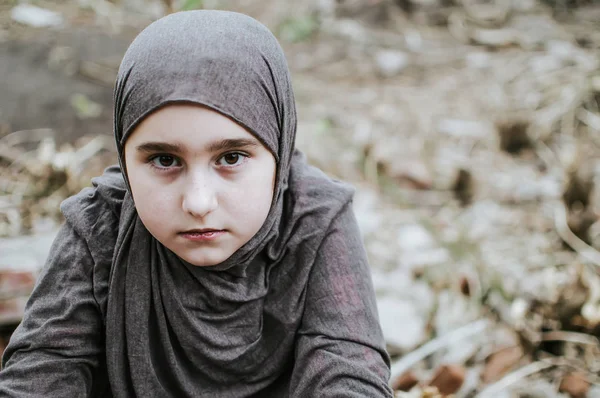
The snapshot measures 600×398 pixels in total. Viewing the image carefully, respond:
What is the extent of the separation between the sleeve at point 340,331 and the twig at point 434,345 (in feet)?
1.95

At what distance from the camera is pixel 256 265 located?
1554 mm

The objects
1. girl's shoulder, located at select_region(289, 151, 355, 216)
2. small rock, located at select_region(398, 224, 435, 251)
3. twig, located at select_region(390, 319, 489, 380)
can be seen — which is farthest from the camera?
small rock, located at select_region(398, 224, 435, 251)

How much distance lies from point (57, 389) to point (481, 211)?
2.21m

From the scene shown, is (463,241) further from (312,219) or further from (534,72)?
(534,72)

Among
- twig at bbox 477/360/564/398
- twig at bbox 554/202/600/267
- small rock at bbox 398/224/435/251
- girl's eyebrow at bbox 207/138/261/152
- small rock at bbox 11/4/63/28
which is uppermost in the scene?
girl's eyebrow at bbox 207/138/261/152

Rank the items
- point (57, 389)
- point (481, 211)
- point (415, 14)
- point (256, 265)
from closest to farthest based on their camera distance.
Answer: point (57, 389) → point (256, 265) → point (481, 211) → point (415, 14)

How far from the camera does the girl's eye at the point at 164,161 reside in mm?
1319

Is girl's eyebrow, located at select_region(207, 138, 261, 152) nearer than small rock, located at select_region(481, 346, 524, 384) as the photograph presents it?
Yes

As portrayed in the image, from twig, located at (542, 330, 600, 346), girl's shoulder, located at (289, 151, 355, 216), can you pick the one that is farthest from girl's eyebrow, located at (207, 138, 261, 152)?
twig, located at (542, 330, 600, 346)

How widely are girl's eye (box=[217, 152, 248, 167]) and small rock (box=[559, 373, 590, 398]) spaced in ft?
4.61

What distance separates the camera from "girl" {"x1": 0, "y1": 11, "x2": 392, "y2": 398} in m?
1.29

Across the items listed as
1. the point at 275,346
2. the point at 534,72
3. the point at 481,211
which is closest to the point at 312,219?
the point at 275,346

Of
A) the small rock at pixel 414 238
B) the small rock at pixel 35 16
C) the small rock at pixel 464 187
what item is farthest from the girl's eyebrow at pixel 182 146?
the small rock at pixel 35 16

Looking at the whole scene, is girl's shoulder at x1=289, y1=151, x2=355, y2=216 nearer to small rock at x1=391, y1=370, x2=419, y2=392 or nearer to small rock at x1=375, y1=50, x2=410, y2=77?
small rock at x1=391, y1=370, x2=419, y2=392
